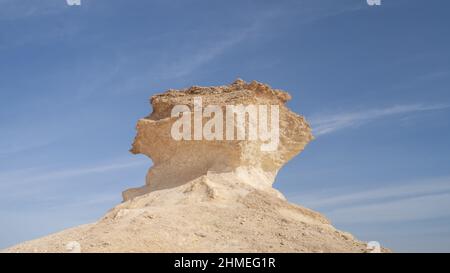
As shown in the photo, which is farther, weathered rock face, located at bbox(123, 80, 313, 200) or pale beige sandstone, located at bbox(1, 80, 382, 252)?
weathered rock face, located at bbox(123, 80, 313, 200)

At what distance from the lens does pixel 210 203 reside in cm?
1628

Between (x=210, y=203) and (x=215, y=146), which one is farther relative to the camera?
(x=215, y=146)

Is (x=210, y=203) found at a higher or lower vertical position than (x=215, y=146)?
lower

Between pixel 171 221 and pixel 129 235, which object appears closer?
pixel 129 235

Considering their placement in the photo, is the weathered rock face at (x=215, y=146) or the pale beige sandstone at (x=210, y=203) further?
the weathered rock face at (x=215, y=146)

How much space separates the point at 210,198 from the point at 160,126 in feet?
17.7

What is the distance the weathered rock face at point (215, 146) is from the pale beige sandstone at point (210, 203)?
40 mm

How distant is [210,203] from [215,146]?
146 inches

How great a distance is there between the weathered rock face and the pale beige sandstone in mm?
40

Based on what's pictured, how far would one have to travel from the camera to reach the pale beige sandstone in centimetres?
1366

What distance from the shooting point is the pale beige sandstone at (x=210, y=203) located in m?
13.7
